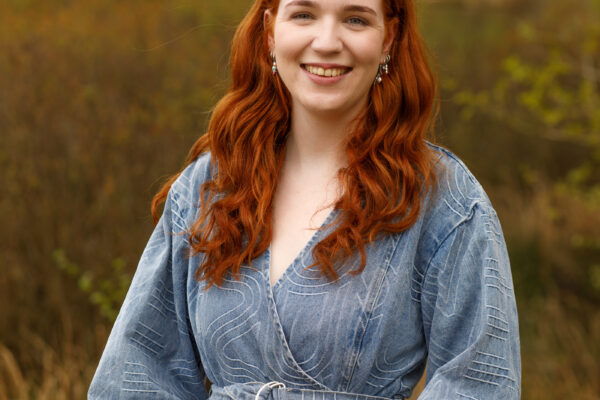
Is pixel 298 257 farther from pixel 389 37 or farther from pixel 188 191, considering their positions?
pixel 389 37

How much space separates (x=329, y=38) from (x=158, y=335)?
89 centimetres

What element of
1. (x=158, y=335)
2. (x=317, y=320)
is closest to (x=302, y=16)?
(x=317, y=320)

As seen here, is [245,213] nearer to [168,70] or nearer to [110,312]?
[110,312]

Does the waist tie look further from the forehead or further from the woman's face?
the forehead

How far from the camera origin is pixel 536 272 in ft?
18.9

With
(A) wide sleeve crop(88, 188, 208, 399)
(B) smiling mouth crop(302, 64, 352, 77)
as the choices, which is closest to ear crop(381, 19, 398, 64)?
(B) smiling mouth crop(302, 64, 352, 77)

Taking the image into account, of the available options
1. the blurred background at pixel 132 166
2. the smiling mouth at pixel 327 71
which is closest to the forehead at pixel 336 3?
the smiling mouth at pixel 327 71

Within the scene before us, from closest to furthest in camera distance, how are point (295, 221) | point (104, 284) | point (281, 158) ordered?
point (295, 221) → point (281, 158) → point (104, 284)

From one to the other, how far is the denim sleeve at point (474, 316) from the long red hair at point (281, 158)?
14 cm

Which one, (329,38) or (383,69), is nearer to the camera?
(329,38)

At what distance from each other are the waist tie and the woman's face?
Result: 0.68 meters

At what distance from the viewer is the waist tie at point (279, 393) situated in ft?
5.99

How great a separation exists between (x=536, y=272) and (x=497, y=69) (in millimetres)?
2120

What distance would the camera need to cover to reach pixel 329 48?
69.4 inches
